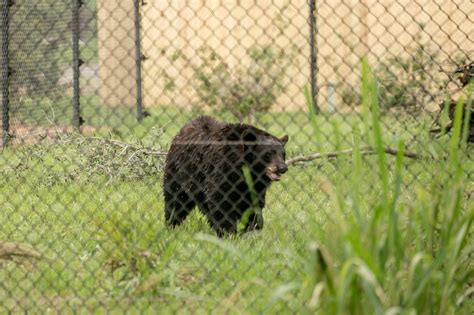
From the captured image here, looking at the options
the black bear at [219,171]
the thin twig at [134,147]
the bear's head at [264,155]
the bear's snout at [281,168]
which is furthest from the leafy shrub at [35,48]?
the bear's snout at [281,168]

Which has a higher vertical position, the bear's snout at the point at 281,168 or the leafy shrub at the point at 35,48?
the leafy shrub at the point at 35,48

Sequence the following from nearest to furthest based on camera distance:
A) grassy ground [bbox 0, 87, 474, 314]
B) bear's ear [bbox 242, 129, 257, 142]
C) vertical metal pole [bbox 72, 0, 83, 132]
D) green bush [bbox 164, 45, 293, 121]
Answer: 1. grassy ground [bbox 0, 87, 474, 314]
2. bear's ear [bbox 242, 129, 257, 142]
3. vertical metal pole [bbox 72, 0, 83, 132]
4. green bush [bbox 164, 45, 293, 121]

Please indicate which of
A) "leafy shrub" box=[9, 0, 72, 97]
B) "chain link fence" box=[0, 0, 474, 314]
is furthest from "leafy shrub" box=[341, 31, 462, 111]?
"leafy shrub" box=[9, 0, 72, 97]

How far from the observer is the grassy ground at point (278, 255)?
3.42 meters

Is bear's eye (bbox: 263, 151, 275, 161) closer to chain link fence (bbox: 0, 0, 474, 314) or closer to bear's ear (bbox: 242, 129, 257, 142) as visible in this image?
chain link fence (bbox: 0, 0, 474, 314)

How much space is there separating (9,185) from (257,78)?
14.8 feet

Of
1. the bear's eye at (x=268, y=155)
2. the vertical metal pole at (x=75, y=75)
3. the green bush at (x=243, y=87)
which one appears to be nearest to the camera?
the bear's eye at (x=268, y=155)

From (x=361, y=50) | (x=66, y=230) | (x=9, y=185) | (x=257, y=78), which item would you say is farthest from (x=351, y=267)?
(x=361, y=50)

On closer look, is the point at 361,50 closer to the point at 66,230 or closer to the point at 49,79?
the point at 49,79

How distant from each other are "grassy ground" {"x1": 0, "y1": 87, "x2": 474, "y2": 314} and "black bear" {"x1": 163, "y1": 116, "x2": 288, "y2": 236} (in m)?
0.14

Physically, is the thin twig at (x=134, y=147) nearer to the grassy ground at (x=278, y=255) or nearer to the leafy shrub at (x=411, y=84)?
the grassy ground at (x=278, y=255)

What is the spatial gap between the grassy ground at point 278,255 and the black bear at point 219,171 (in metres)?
0.14

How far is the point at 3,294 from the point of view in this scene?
467cm

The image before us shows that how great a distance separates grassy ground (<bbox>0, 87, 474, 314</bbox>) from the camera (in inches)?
135
